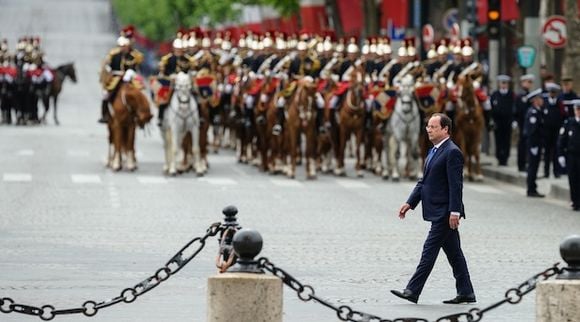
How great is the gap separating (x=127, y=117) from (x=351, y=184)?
16.5ft

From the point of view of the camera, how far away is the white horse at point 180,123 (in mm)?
37375

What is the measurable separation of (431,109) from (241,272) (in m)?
24.3

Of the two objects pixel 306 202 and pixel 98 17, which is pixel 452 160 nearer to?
pixel 306 202

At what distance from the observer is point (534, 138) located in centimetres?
3444

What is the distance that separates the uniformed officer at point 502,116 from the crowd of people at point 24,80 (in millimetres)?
22625

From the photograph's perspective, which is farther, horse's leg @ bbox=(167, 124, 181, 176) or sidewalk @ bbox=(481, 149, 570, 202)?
horse's leg @ bbox=(167, 124, 181, 176)

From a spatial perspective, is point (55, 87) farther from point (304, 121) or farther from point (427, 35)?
point (304, 121)

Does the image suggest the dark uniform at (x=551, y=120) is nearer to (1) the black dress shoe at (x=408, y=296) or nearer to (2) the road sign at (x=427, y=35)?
(2) the road sign at (x=427, y=35)

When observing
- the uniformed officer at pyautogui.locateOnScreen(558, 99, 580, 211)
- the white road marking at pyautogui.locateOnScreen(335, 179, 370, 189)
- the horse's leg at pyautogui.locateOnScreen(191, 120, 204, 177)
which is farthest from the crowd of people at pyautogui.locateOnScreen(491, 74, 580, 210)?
the horse's leg at pyautogui.locateOnScreen(191, 120, 204, 177)

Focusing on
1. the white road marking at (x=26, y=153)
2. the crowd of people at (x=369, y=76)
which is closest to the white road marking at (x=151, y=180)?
the crowd of people at (x=369, y=76)

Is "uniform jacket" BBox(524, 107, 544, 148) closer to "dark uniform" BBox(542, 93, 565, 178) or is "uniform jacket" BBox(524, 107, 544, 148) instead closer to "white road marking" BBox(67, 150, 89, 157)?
"dark uniform" BBox(542, 93, 565, 178)

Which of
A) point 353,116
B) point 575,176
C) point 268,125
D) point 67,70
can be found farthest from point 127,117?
point 67,70

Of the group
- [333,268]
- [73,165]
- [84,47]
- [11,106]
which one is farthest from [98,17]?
[333,268]

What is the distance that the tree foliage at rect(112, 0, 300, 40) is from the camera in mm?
106688
